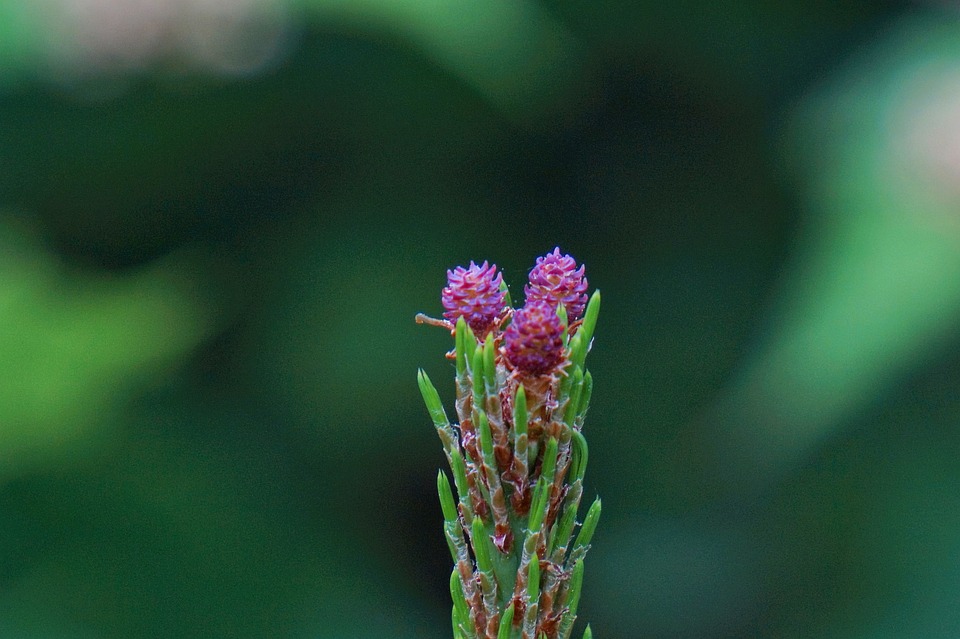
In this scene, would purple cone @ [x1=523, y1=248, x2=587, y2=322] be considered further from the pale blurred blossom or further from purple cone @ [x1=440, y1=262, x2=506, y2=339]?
the pale blurred blossom

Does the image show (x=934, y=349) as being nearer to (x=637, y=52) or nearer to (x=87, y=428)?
(x=637, y=52)

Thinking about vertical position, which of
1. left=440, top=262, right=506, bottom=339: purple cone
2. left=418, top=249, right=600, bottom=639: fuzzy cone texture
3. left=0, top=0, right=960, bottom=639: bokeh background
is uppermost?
left=0, top=0, right=960, bottom=639: bokeh background

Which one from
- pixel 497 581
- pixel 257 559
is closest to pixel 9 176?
pixel 257 559

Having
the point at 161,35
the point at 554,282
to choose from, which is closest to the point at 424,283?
the point at 161,35

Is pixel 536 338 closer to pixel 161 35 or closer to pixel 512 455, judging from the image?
pixel 512 455

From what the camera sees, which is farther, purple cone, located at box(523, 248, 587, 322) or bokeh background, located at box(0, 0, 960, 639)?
bokeh background, located at box(0, 0, 960, 639)

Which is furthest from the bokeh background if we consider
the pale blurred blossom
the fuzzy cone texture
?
the fuzzy cone texture
